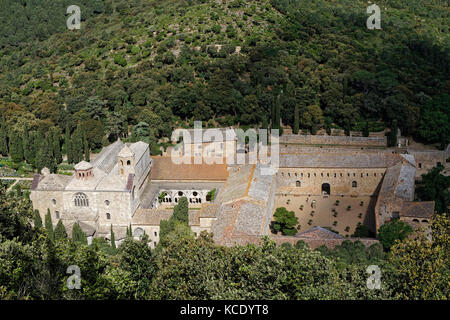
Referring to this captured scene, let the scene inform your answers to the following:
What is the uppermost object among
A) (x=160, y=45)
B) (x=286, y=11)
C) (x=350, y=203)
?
(x=286, y=11)

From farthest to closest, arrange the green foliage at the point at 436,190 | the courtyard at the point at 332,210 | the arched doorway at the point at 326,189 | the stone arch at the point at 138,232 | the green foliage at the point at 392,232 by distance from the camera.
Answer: the arched doorway at the point at 326,189 → the green foliage at the point at 436,190 → the courtyard at the point at 332,210 → the stone arch at the point at 138,232 → the green foliage at the point at 392,232

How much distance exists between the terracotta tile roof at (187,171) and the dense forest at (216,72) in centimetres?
765

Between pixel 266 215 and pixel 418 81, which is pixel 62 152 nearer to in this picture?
pixel 266 215

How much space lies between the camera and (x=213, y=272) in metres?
28.6

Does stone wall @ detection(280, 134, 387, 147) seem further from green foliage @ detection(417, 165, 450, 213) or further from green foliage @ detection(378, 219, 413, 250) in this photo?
green foliage @ detection(378, 219, 413, 250)

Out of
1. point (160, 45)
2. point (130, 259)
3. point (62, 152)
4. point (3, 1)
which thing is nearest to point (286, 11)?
point (160, 45)

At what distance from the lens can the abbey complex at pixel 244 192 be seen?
157 ft

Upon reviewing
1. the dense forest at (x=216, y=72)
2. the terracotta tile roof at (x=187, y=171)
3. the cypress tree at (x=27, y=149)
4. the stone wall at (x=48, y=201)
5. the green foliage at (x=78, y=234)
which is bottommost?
the green foliage at (x=78, y=234)

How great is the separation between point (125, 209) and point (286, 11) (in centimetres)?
6179

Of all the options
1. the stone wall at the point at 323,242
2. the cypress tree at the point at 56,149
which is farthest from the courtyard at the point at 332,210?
the cypress tree at the point at 56,149

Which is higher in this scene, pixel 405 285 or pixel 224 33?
pixel 224 33

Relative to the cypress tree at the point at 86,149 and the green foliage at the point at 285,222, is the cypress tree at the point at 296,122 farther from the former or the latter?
the cypress tree at the point at 86,149

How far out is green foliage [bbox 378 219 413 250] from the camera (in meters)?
43.9

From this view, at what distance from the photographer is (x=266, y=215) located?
48688 mm
